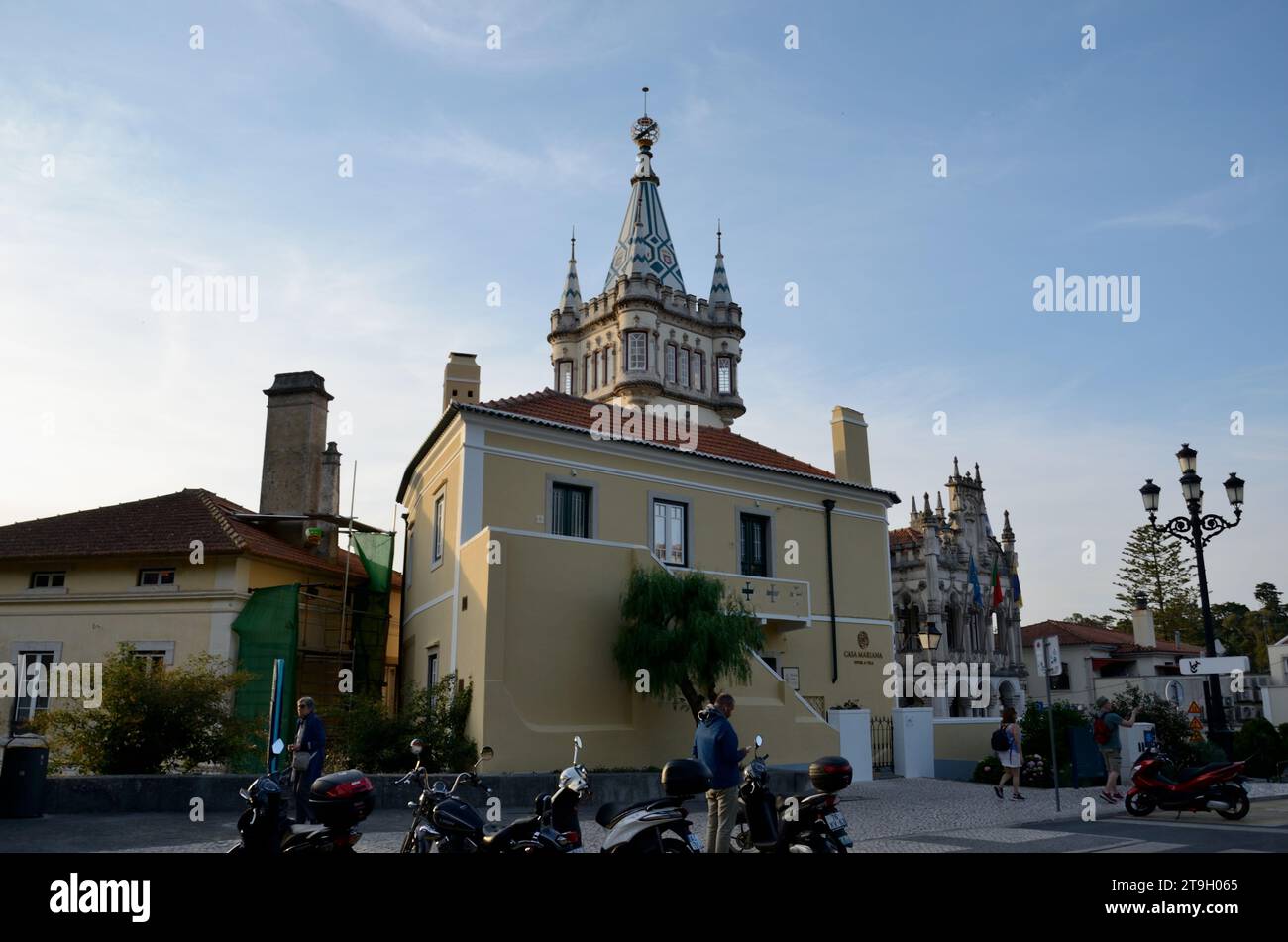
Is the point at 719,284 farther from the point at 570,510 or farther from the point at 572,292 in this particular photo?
the point at 570,510

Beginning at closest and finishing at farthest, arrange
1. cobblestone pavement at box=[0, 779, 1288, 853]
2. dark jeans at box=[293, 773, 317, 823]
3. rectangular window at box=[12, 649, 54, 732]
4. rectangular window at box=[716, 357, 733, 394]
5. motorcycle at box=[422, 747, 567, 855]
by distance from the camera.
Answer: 1. motorcycle at box=[422, 747, 567, 855]
2. cobblestone pavement at box=[0, 779, 1288, 853]
3. dark jeans at box=[293, 773, 317, 823]
4. rectangular window at box=[12, 649, 54, 732]
5. rectangular window at box=[716, 357, 733, 394]

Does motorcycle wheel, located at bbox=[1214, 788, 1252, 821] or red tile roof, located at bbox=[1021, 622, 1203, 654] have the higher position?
red tile roof, located at bbox=[1021, 622, 1203, 654]

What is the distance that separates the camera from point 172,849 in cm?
985

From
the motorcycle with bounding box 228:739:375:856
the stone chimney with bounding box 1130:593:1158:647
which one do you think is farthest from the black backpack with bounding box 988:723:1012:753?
the stone chimney with bounding box 1130:593:1158:647

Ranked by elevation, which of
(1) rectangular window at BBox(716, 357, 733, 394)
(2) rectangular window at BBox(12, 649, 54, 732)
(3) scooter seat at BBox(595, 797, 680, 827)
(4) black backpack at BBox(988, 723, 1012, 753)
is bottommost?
(4) black backpack at BBox(988, 723, 1012, 753)

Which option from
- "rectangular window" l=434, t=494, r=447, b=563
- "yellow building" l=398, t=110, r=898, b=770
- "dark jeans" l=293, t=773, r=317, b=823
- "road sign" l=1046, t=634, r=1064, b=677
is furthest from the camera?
"rectangular window" l=434, t=494, r=447, b=563

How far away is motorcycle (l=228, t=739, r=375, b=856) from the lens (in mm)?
6930

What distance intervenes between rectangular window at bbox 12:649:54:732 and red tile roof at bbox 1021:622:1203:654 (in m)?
45.0

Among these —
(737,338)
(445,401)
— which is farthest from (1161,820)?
(737,338)

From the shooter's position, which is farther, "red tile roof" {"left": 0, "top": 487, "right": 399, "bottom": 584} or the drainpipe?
the drainpipe

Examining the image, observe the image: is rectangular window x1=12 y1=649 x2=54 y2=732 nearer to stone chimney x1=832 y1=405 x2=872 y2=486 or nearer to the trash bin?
the trash bin

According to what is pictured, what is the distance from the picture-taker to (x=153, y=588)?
22.2 meters

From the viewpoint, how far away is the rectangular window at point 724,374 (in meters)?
62.9
